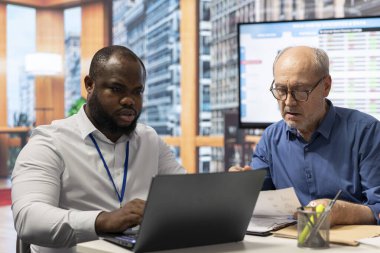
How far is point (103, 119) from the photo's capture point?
1.96 m

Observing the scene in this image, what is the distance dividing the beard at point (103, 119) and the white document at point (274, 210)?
52 cm

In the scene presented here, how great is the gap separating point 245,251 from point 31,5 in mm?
5280

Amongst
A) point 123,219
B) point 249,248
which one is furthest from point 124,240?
point 249,248

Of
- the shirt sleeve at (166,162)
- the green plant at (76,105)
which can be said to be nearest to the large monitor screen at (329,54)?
the shirt sleeve at (166,162)

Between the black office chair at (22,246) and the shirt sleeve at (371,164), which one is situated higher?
the shirt sleeve at (371,164)

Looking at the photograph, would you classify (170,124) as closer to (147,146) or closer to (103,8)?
(103,8)

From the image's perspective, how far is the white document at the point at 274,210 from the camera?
1.70m

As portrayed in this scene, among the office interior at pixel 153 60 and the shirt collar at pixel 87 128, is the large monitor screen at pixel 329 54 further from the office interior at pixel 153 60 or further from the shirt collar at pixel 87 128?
the shirt collar at pixel 87 128

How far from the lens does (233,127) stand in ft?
17.5

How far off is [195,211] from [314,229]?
11.9 inches

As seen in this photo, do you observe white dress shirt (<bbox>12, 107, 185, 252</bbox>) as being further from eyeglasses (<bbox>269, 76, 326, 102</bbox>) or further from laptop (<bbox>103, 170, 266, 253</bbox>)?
eyeglasses (<bbox>269, 76, 326, 102</bbox>)

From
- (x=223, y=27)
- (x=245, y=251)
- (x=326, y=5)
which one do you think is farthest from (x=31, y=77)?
(x=245, y=251)

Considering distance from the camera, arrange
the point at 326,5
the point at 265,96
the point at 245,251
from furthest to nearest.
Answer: the point at 326,5 < the point at 265,96 < the point at 245,251

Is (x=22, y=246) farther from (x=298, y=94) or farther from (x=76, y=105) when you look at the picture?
(x=76, y=105)
